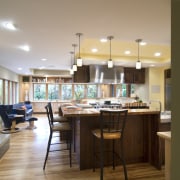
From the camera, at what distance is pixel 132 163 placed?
131 inches

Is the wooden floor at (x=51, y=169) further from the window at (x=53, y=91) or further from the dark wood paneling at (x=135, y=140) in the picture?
the window at (x=53, y=91)

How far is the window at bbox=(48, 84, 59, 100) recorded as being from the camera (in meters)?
11.1

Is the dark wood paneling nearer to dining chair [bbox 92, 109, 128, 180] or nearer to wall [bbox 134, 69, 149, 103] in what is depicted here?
dining chair [bbox 92, 109, 128, 180]

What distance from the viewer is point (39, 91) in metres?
11.1

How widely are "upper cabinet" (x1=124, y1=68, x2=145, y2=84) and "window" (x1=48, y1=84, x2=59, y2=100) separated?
5.12m

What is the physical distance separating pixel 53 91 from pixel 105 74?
17.2 ft

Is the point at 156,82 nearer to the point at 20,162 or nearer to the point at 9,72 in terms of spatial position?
the point at 20,162

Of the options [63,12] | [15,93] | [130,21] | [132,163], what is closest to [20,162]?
[132,163]

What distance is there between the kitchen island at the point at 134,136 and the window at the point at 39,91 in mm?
8204

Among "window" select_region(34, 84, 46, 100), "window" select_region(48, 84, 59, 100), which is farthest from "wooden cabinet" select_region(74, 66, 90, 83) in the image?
"window" select_region(34, 84, 46, 100)

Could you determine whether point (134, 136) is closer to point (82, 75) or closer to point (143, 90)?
point (82, 75)

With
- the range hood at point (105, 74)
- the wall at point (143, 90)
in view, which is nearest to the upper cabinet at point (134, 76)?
the wall at point (143, 90)

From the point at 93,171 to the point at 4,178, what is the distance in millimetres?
1405

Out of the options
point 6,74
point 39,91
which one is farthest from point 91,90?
point 6,74
